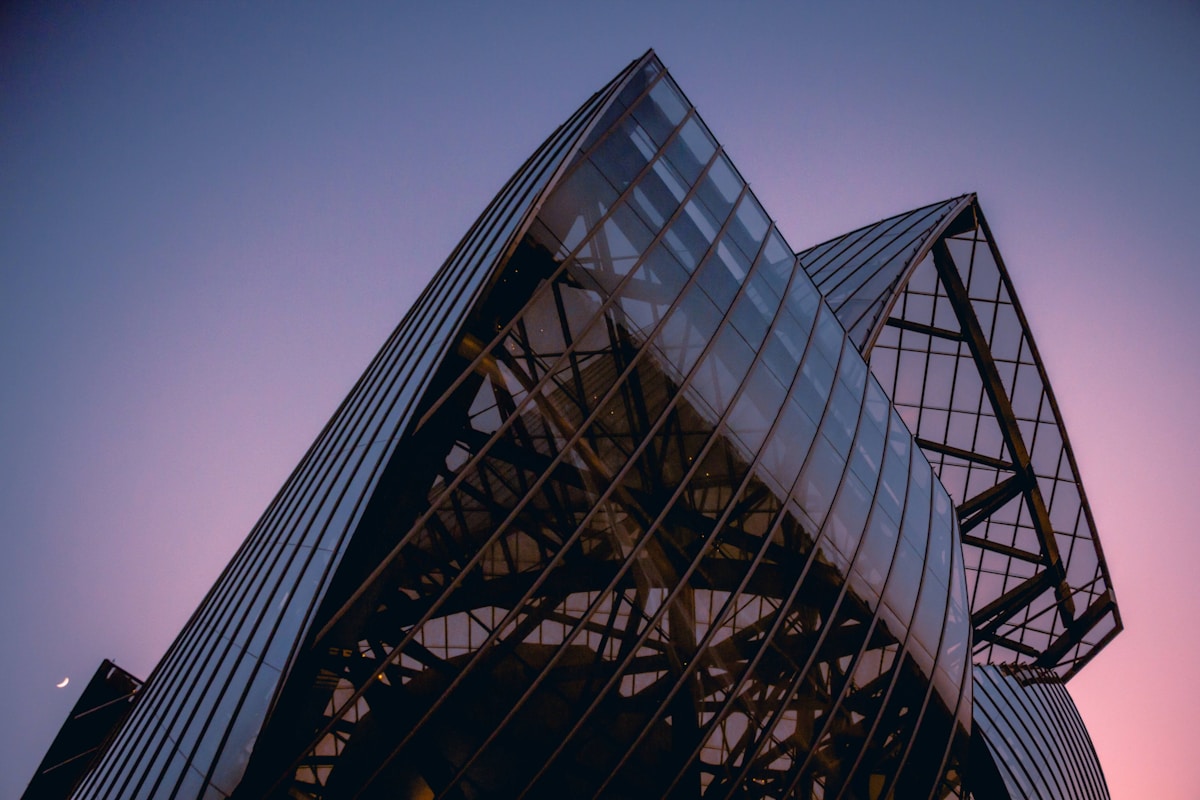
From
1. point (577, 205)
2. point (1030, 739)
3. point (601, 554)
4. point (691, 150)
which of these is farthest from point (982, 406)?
point (601, 554)

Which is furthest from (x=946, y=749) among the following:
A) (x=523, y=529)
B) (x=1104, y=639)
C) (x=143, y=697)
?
(x=1104, y=639)

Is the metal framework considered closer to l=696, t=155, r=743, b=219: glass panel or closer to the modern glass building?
l=696, t=155, r=743, b=219: glass panel

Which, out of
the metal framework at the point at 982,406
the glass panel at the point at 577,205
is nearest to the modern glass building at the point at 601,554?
the glass panel at the point at 577,205

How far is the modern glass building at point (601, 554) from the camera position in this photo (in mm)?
8992

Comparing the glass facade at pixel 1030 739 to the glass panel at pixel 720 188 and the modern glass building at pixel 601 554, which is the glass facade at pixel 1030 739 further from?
the glass panel at pixel 720 188

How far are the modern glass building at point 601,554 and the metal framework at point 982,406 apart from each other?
28.3ft

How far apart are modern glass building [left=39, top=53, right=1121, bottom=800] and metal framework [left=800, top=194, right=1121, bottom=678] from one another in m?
8.63

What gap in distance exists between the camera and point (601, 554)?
33.9 feet

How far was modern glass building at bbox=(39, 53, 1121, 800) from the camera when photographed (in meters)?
8.99

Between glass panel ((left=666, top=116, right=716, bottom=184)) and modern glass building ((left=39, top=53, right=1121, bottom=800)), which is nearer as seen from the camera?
modern glass building ((left=39, top=53, right=1121, bottom=800))

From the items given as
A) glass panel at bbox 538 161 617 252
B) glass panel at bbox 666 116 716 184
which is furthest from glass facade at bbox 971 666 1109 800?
glass panel at bbox 538 161 617 252

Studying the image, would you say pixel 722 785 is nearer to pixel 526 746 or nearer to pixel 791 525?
pixel 526 746

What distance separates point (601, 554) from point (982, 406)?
2042 cm

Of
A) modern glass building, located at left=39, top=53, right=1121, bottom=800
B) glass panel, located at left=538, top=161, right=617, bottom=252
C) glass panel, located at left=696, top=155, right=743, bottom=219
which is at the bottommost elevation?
modern glass building, located at left=39, top=53, right=1121, bottom=800
